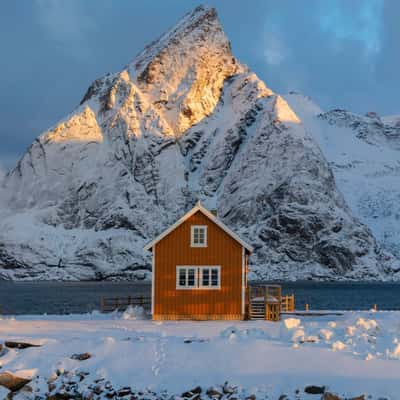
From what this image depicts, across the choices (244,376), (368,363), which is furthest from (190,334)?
(368,363)

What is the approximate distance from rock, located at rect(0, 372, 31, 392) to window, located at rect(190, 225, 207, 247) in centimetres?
1829

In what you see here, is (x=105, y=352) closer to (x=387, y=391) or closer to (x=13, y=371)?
(x=13, y=371)

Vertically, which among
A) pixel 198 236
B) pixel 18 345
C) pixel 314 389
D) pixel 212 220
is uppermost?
pixel 212 220

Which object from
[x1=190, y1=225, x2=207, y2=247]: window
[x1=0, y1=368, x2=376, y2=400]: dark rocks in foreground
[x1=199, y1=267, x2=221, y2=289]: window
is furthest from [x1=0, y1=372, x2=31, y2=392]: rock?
[x1=190, y1=225, x2=207, y2=247]: window

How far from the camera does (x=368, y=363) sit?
1025 inches

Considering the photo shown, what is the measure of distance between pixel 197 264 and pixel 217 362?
52.7 ft

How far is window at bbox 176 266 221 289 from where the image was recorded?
42500 mm

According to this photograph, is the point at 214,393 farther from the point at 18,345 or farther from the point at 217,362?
the point at 18,345

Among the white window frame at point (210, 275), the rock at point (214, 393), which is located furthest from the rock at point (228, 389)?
the white window frame at point (210, 275)

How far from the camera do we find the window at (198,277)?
42500 mm

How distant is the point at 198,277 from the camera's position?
42562 millimetres

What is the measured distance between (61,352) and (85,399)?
12.9ft

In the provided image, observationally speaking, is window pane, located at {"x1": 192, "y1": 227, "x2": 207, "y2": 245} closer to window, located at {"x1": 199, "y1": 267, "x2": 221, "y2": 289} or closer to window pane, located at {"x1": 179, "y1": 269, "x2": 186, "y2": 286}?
window, located at {"x1": 199, "y1": 267, "x2": 221, "y2": 289}

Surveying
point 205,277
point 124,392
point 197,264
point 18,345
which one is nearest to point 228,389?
point 124,392
